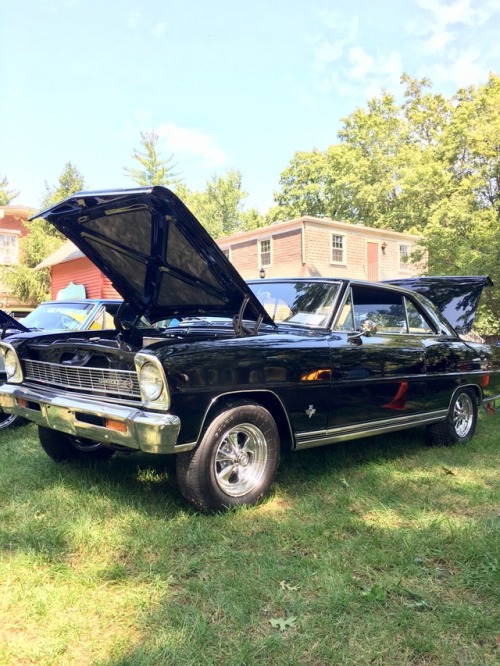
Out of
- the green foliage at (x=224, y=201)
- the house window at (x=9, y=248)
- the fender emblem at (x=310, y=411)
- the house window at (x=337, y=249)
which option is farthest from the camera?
the green foliage at (x=224, y=201)

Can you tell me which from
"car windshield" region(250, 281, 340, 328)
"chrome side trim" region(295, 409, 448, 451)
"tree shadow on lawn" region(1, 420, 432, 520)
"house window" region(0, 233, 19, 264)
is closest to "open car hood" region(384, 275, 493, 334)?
"chrome side trim" region(295, 409, 448, 451)

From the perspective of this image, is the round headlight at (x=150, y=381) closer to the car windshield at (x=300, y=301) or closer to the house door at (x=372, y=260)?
the car windshield at (x=300, y=301)

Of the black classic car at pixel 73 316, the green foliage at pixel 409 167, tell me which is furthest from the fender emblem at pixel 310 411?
the green foliage at pixel 409 167

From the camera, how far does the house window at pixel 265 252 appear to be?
23516 mm

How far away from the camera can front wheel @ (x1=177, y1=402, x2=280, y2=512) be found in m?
3.21

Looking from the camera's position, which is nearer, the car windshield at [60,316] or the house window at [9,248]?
the car windshield at [60,316]

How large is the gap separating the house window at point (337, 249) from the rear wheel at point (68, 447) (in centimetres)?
1941

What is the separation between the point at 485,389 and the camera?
6191 millimetres

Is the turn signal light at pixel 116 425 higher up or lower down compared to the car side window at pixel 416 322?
lower down

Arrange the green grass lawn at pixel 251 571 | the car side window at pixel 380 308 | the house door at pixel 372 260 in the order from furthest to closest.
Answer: the house door at pixel 372 260, the car side window at pixel 380 308, the green grass lawn at pixel 251 571

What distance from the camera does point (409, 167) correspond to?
31891mm

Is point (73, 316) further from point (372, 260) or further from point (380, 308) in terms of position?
point (372, 260)

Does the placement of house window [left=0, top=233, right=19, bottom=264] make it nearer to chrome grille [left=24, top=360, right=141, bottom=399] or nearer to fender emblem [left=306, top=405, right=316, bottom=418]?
chrome grille [left=24, top=360, right=141, bottom=399]

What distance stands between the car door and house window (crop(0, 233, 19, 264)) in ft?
97.7
